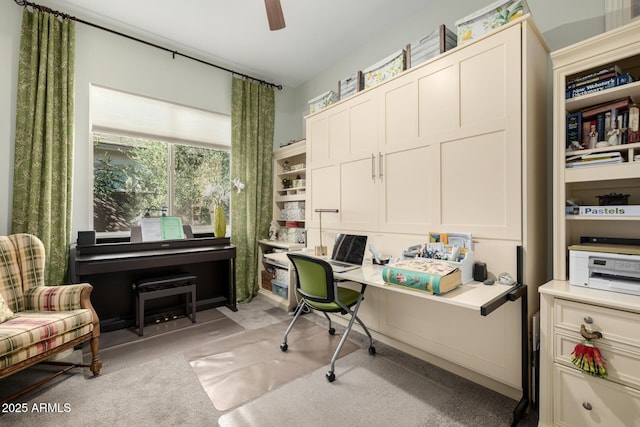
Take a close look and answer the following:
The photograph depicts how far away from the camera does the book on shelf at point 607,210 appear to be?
146cm

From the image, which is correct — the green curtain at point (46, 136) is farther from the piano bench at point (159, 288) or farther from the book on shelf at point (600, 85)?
the book on shelf at point (600, 85)

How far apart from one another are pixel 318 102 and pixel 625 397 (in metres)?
3.25

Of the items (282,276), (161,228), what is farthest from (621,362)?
(161,228)

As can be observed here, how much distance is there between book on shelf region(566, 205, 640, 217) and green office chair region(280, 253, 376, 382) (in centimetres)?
140

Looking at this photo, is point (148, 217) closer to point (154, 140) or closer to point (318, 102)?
point (154, 140)

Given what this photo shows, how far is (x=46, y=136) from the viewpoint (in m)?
2.53

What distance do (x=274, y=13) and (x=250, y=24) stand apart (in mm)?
1303

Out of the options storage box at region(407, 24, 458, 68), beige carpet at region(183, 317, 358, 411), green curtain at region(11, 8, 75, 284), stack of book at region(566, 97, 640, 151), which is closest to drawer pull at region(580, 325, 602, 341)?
stack of book at region(566, 97, 640, 151)

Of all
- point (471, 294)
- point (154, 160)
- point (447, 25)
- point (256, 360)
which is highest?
point (447, 25)

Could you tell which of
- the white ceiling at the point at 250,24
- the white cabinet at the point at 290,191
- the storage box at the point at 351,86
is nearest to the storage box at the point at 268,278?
the white cabinet at the point at 290,191

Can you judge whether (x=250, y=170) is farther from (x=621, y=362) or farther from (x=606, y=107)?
(x=621, y=362)

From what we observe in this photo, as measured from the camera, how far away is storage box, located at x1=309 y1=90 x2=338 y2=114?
3.18 meters

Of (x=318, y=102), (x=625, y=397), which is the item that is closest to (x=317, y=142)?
(x=318, y=102)

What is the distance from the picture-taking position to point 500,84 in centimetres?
180
